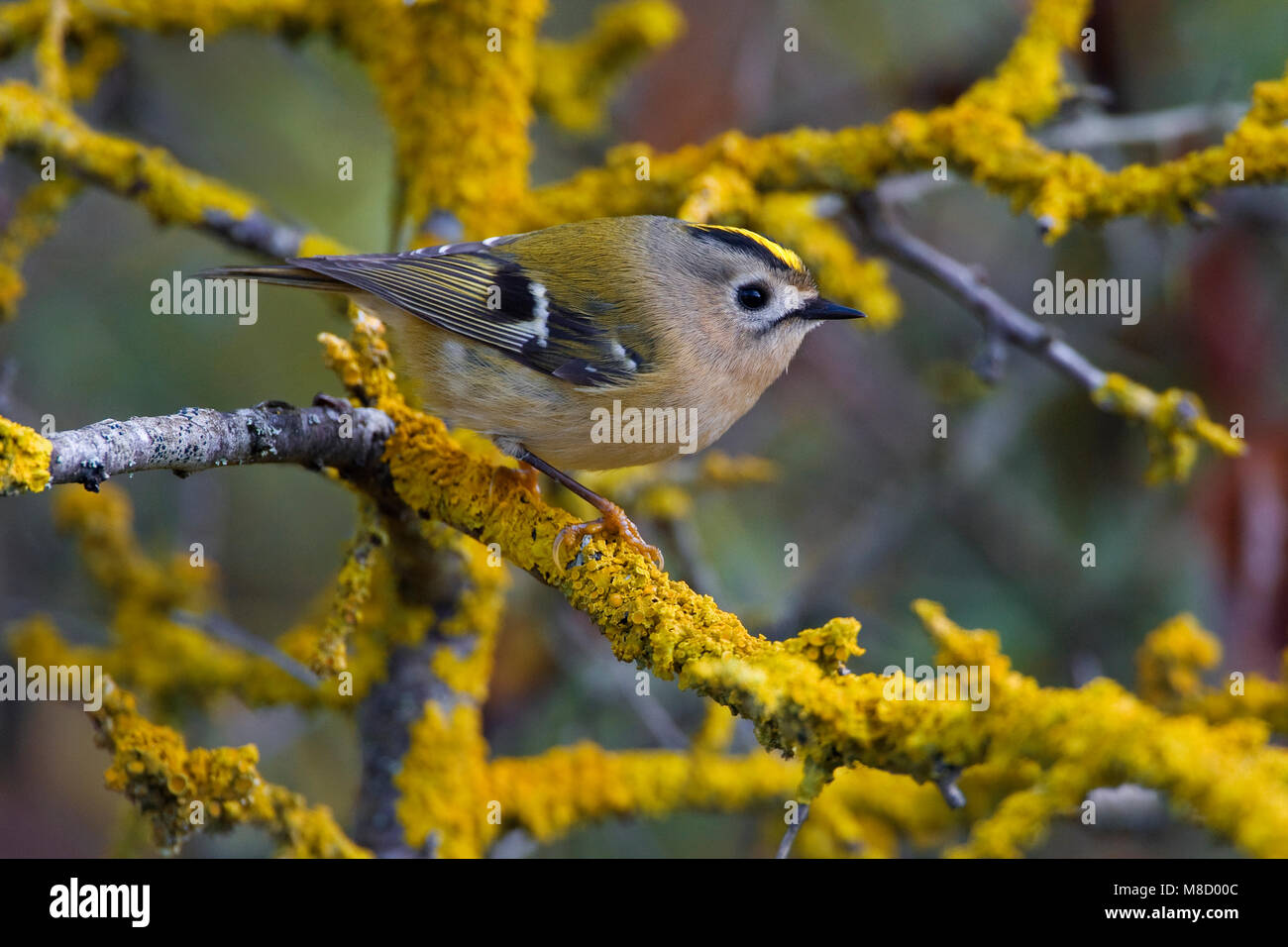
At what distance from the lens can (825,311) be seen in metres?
2.66

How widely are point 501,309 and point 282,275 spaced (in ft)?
1.56

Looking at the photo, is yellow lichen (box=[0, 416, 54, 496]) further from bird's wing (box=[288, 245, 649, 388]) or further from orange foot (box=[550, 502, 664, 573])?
bird's wing (box=[288, 245, 649, 388])

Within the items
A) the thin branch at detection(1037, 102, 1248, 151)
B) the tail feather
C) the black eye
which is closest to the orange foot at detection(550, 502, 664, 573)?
the black eye

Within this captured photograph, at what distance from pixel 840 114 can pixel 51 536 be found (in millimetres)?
3458

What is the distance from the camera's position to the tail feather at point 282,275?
2.34m

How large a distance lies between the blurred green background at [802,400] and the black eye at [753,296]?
1012 millimetres

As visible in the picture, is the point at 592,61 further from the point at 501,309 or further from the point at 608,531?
the point at 608,531

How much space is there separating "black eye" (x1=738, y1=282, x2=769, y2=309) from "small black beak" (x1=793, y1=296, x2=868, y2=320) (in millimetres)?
84

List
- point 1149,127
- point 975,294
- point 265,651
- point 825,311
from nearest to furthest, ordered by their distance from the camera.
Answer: point 975,294 → point 825,311 → point 265,651 → point 1149,127

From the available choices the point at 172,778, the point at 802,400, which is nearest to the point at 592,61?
the point at 802,400

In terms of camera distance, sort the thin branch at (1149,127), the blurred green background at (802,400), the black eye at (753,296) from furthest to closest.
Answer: the blurred green background at (802,400) → the thin branch at (1149,127) → the black eye at (753,296)

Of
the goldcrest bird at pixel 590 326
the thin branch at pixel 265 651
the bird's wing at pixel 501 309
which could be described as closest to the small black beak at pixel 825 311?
the goldcrest bird at pixel 590 326

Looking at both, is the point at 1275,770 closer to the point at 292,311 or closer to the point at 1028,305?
the point at 1028,305

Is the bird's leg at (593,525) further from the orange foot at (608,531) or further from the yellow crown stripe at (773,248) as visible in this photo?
the yellow crown stripe at (773,248)
